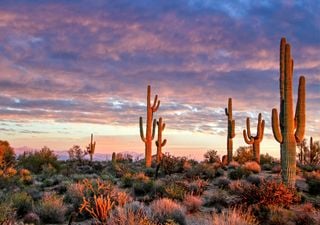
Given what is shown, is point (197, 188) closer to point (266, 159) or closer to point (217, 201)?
point (217, 201)

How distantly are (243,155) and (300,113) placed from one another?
59.4ft

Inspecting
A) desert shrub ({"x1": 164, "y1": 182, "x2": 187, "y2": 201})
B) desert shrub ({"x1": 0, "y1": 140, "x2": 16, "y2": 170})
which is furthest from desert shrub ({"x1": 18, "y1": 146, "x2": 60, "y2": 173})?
desert shrub ({"x1": 164, "y1": 182, "x2": 187, "y2": 201})

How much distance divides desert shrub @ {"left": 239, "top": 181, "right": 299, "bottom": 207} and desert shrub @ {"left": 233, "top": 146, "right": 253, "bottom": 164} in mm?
19212

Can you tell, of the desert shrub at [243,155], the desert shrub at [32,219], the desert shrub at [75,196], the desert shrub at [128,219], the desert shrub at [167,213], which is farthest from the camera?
the desert shrub at [243,155]

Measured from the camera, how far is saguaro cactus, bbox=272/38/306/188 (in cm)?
2052

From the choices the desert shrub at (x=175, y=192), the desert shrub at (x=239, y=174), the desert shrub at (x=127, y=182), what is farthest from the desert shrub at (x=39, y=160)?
the desert shrub at (x=175, y=192)

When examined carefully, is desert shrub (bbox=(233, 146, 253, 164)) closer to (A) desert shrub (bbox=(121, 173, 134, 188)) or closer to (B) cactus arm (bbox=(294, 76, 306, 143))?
(A) desert shrub (bbox=(121, 173, 134, 188))

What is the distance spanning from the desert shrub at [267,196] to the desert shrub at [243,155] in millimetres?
19212

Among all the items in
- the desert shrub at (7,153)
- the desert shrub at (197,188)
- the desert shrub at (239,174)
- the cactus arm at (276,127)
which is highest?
the cactus arm at (276,127)

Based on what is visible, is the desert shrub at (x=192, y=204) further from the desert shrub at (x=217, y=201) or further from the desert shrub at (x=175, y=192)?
the desert shrub at (x=175, y=192)

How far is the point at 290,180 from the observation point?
2028 centimetres

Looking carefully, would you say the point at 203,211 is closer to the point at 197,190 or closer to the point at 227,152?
the point at 197,190

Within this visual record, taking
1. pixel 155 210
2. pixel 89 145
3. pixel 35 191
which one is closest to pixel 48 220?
pixel 155 210

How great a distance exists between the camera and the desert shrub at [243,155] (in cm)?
3664
